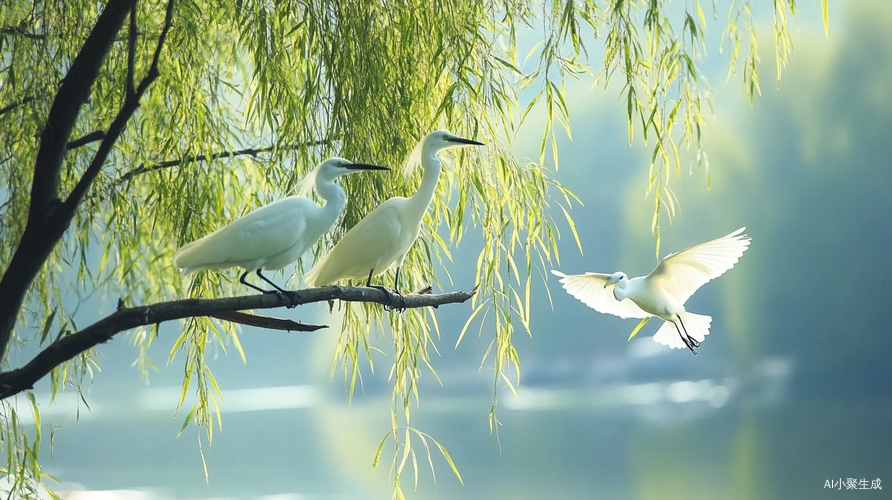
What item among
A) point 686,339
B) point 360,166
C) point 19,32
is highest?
point 19,32

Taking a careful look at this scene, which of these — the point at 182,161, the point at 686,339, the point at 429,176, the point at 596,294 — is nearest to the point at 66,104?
the point at 182,161

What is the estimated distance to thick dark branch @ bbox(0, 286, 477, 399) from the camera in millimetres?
887

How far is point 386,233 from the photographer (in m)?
1.13

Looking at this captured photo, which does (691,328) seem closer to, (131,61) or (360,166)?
(360,166)

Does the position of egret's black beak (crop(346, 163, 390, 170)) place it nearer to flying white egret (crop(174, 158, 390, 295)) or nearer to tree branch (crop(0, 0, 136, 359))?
flying white egret (crop(174, 158, 390, 295))

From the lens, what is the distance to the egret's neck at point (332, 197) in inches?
44.4

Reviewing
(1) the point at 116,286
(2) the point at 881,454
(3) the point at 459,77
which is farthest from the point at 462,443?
(3) the point at 459,77

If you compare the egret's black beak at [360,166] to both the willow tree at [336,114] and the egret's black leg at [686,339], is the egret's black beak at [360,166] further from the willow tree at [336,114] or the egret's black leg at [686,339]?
the egret's black leg at [686,339]

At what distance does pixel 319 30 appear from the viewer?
1243 millimetres

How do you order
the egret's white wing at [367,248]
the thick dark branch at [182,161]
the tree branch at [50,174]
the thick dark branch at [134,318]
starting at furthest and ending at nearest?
1. the thick dark branch at [182,161]
2. the egret's white wing at [367,248]
3. the tree branch at [50,174]
4. the thick dark branch at [134,318]

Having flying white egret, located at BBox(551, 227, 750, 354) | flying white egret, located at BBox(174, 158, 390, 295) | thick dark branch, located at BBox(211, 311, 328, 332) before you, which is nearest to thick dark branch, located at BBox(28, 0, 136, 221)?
flying white egret, located at BBox(174, 158, 390, 295)

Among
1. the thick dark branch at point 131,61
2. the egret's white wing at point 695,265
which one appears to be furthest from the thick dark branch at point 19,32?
the egret's white wing at point 695,265

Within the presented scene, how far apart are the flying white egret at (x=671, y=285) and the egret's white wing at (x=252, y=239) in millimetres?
375

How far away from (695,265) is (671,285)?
0.25ft
